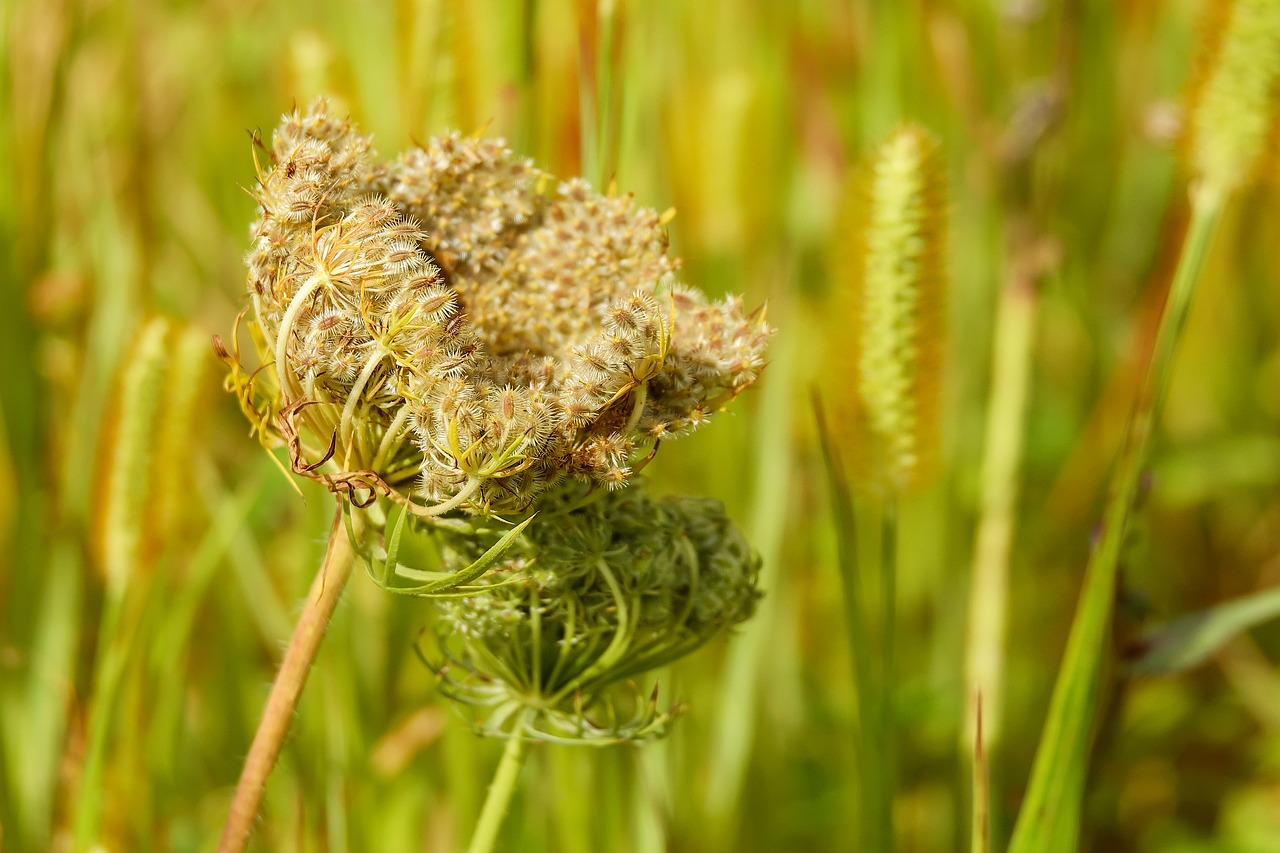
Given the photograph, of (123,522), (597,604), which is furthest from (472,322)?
(123,522)

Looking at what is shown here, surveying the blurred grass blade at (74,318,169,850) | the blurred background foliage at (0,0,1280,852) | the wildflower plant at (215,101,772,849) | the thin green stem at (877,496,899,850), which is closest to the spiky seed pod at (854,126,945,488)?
the blurred background foliage at (0,0,1280,852)

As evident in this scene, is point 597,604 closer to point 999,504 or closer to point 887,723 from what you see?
point 887,723

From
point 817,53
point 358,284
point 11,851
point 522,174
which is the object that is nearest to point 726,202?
point 817,53

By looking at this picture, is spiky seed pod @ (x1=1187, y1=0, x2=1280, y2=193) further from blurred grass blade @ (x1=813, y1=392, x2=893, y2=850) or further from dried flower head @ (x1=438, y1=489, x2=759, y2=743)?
dried flower head @ (x1=438, y1=489, x2=759, y2=743)

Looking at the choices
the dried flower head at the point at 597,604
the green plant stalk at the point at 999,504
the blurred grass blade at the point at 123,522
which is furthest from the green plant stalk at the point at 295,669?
the green plant stalk at the point at 999,504

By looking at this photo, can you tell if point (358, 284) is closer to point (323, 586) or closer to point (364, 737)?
point (323, 586)
